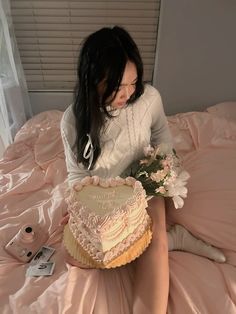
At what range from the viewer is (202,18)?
1.64 metres

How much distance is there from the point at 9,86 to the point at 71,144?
0.80 m

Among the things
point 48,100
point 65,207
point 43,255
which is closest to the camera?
point 43,255

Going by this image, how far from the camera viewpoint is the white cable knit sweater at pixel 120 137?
3.54 ft

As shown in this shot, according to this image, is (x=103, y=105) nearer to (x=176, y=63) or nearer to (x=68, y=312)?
(x=68, y=312)

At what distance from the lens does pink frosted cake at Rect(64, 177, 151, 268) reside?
0.83 metres

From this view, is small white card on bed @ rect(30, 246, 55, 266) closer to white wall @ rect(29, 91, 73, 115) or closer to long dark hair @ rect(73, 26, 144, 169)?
long dark hair @ rect(73, 26, 144, 169)

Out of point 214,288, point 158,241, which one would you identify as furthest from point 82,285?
point 214,288

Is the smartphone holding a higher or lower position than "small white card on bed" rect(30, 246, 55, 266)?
higher

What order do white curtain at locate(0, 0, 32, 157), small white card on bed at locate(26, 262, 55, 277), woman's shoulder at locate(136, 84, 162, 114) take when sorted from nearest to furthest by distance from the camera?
small white card on bed at locate(26, 262, 55, 277), woman's shoulder at locate(136, 84, 162, 114), white curtain at locate(0, 0, 32, 157)

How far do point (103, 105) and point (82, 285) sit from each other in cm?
55

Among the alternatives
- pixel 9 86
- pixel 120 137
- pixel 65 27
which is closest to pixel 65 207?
pixel 120 137

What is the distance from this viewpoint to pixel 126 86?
36.7 inches

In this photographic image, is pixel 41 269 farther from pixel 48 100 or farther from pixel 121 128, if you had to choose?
pixel 48 100

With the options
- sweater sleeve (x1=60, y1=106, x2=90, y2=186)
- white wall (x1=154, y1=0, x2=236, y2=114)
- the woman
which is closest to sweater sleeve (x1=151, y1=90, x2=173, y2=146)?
the woman
